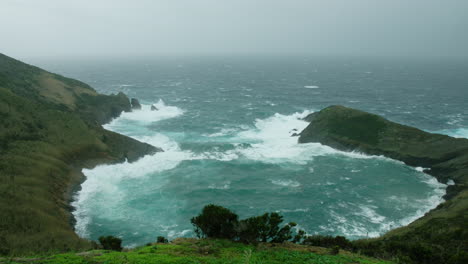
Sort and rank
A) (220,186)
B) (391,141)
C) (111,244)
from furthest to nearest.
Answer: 1. (391,141)
2. (220,186)
3. (111,244)

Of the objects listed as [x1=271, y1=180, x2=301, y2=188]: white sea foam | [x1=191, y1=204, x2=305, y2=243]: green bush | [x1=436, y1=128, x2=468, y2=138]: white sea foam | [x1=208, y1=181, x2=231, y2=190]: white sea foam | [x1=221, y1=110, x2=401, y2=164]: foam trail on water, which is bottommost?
[x1=208, y1=181, x2=231, y2=190]: white sea foam

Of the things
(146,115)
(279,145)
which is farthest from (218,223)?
(146,115)

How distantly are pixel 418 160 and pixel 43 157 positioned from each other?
66295 millimetres

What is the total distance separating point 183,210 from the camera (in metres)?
45.8

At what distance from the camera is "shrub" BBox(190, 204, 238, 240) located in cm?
2857

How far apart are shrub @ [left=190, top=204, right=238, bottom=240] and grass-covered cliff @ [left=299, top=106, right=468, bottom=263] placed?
12.2m

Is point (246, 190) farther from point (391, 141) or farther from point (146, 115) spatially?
point (146, 115)

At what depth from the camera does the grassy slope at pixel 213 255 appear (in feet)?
69.2

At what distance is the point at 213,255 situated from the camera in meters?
23.8

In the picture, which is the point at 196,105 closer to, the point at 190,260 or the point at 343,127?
the point at 343,127

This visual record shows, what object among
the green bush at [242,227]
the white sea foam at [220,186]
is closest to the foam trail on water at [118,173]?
the white sea foam at [220,186]

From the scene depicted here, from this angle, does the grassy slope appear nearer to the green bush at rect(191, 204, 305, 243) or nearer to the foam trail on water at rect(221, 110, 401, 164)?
the green bush at rect(191, 204, 305, 243)

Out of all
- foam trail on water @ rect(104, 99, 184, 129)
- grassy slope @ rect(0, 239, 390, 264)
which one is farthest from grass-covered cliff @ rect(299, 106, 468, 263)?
foam trail on water @ rect(104, 99, 184, 129)

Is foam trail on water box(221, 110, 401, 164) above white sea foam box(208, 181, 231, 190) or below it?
above
